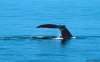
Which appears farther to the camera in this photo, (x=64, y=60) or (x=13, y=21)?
(x=13, y=21)

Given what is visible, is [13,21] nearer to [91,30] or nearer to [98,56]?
[91,30]

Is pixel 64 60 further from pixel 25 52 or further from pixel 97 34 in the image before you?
pixel 97 34

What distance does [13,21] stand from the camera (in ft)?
183

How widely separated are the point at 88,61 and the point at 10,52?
443 cm

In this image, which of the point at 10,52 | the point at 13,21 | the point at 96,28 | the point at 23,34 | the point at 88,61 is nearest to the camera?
the point at 88,61

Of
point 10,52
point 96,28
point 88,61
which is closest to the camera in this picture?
point 88,61

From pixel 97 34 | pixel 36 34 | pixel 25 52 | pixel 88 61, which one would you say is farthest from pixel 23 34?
pixel 88 61

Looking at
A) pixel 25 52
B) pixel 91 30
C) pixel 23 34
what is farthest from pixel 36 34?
pixel 25 52

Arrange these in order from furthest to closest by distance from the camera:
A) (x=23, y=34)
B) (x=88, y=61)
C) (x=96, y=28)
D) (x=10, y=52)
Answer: (x=96, y=28), (x=23, y=34), (x=10, y=52), (x=88, y=61)

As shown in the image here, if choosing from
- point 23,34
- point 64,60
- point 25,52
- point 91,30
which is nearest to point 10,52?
point 25,52

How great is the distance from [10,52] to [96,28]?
40.3ft

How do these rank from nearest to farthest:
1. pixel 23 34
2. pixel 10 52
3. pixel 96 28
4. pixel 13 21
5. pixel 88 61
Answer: pixel 88 61
pixel 10 52
pixel 23 34
pixel 96 28
pixel 13 21

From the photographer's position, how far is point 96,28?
48.5 m

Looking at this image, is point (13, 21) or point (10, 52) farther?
point (13, 21)
